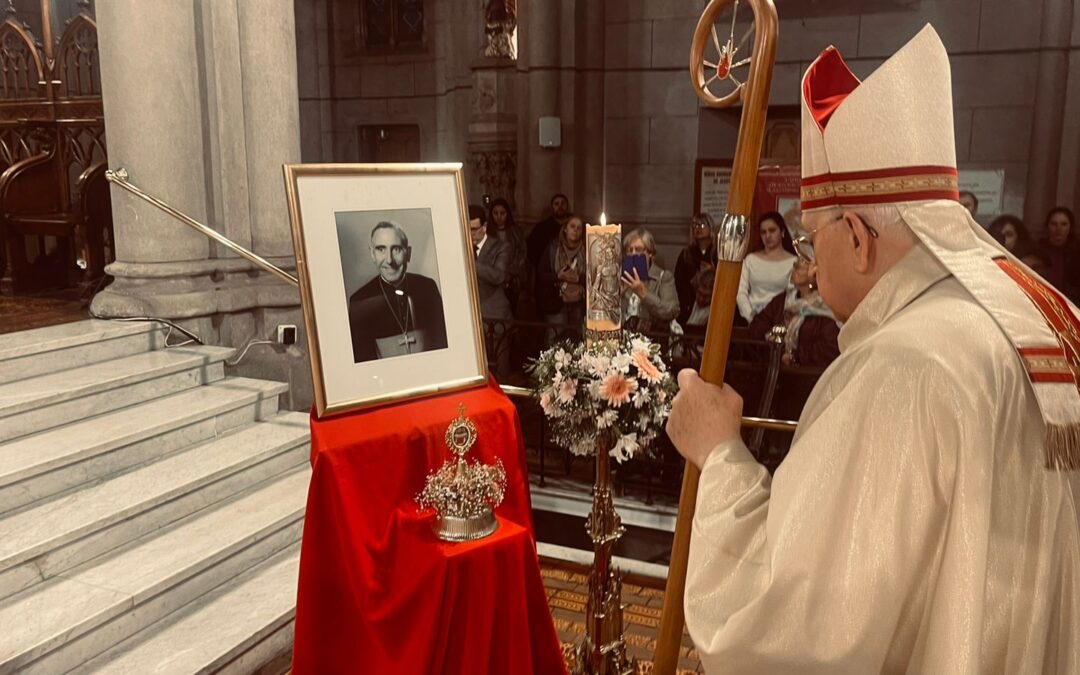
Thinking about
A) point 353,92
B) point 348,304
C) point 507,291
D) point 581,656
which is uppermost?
point 353,92

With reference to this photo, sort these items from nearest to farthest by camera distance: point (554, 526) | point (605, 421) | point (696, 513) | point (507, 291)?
point (696, 513), point (605, 421), point (554, 526), point (507, 291)

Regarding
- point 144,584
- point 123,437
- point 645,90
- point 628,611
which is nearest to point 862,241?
point 628,611

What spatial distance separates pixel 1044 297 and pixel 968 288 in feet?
0.52

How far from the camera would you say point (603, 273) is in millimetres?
2746

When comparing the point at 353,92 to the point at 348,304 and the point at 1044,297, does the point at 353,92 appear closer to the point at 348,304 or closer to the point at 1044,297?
the point at 348,304

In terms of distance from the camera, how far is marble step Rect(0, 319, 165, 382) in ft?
14.3

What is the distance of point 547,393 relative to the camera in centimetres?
282

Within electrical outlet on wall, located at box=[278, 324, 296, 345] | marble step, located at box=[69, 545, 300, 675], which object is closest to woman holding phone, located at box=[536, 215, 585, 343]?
electrical outlet on wall, located at box=[278, 324, 296, 345]

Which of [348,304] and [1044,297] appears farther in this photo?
[348,304]

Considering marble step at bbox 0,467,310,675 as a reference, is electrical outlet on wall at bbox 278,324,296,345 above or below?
above

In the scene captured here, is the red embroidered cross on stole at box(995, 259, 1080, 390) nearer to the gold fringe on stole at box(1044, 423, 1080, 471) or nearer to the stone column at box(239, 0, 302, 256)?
the gold fringe on stole at box(1044, 423, 1080, 471)

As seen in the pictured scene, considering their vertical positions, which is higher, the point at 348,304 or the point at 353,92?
the point at 353,92

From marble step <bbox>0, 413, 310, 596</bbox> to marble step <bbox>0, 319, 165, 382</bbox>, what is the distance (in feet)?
2.94

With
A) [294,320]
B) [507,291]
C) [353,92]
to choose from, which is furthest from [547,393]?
[353,92]
